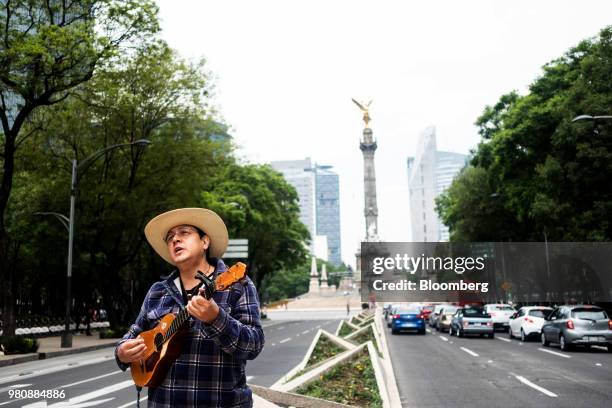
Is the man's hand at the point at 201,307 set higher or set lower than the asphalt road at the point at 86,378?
higher

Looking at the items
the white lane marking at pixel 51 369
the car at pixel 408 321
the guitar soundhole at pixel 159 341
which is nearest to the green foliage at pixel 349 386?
the guitar soundhole at pixel 159 341

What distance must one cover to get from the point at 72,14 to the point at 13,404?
15468 mm

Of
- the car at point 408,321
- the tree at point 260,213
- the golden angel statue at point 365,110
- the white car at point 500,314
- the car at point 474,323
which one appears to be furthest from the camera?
the golden angel statue at point 365,110

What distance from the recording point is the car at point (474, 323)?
28.4 m

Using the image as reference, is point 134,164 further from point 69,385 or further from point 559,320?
point 559,320

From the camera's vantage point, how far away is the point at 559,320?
2120cm

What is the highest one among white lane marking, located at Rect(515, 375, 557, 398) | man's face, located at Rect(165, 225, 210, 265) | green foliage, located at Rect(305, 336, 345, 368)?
man's face, located at Rect(165, 225, 210, 265)

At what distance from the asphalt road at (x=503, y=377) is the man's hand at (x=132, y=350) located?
7728mm

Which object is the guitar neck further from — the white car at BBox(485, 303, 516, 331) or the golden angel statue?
the golden angel statue

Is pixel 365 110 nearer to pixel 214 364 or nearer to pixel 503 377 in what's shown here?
pixel 503 377

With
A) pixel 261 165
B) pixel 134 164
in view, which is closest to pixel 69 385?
pixel 134 164

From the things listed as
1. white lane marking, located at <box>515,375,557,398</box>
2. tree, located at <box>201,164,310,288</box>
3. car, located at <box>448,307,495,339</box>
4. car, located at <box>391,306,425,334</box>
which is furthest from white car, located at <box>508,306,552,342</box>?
tree, located at <box>201,164,310,288</box>

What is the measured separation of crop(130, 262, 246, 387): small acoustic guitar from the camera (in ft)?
9.74

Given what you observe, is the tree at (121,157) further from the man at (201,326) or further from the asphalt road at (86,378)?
the man at (201,326)
